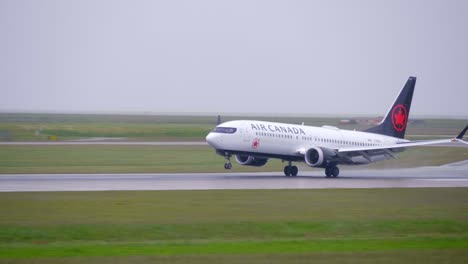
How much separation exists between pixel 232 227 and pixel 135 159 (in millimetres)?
42469

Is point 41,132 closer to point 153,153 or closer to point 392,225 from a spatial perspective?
point 153,153

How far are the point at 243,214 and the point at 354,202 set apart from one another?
7204 millimetres

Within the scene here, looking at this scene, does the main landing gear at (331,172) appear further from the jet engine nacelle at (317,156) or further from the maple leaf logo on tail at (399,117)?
the maple leaf logo on tail at (399,117)

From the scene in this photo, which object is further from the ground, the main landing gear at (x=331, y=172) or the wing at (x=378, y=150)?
the wing at (x=378, y=150)

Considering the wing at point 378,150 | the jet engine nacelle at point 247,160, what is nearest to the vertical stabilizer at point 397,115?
the wing at point 378,150

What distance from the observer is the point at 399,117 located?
2549 inches

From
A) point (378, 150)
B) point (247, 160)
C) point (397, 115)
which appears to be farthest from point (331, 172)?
point (397, 115)

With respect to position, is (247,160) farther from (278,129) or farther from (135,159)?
(135,159)

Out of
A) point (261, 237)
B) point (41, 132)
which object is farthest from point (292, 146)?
point (41, 132)

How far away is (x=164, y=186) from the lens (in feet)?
149

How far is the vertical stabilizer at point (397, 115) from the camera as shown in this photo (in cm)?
6456

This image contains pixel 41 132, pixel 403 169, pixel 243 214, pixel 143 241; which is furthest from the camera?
pixel 41 132

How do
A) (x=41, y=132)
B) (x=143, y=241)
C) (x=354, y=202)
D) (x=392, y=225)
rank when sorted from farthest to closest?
(x=41, y=132), (x=354, y=202), (x=392, y=225), (x=143, y=241)

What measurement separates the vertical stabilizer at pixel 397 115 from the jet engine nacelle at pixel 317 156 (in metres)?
8.83
